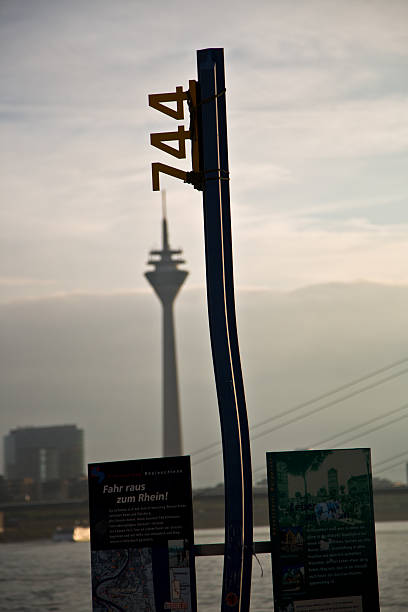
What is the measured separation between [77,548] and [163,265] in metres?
57.4

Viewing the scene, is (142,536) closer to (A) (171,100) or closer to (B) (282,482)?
(B) (282,482)

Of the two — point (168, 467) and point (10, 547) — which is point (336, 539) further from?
point (10, 547)

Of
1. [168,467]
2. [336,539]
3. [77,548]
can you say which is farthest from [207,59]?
[77,548]

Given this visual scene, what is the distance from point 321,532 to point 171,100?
3628 millimetres

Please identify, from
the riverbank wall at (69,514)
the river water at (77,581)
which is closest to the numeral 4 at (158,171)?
the river water at (77,581)

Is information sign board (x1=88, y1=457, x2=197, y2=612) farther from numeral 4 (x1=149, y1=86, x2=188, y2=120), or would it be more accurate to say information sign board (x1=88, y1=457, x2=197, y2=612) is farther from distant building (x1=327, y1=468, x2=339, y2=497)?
numeral 4 (x1=149, y1=86, x2=188, y2=120)

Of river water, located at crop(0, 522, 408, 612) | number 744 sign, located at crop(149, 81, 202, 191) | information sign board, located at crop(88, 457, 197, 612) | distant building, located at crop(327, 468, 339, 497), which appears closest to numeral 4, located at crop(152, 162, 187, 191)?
number 744 sign, located at crop(149, 81, 202, 191)

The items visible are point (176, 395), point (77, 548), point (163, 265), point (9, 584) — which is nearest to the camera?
point (9, 584)

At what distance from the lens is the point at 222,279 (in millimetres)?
7859

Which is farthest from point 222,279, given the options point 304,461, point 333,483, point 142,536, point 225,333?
point 142,536

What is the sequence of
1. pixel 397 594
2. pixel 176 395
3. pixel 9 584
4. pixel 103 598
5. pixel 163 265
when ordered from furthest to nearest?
pixel 163 265 < pixel 176 395 < pixel 9 584 < pixel 397 594 < pixel 103 598

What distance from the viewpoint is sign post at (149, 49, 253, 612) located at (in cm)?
754

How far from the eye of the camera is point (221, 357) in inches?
306

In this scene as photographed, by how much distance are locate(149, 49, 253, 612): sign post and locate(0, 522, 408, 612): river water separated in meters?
20.9
